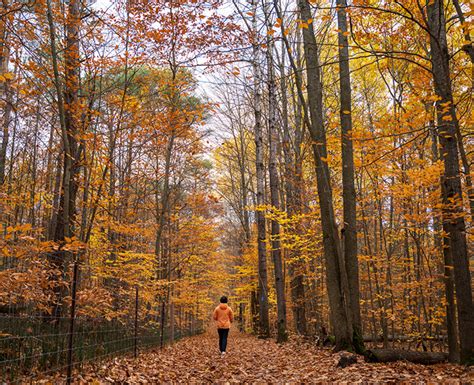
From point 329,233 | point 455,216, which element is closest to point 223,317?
point 329,233

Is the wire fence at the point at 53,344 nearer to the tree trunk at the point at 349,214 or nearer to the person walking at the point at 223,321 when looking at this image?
the person walking at the point at 223,321

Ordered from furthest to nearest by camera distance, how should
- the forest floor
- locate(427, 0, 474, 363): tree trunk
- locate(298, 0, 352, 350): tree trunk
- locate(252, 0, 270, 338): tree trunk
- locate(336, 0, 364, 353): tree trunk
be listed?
1. locate(252, 0, 270, 338): tree trunk
2. locate(336, 0, 364, 353): tree trunk
3. locate(298, 0, 352, 350): tree trunk
4. locate(427, 0, 474, 363): tree trunk
5. the forest floor

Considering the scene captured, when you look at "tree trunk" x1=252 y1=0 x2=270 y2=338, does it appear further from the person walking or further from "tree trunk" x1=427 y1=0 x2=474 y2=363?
"tree trunk" x1=427 y1=0 x2=474 y2=363

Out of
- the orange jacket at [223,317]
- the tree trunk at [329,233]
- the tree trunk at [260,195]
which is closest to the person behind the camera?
the tree trunk at [329,233]

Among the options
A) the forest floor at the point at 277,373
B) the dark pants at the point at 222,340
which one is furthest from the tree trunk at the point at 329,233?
the dark pants at the point at 222,340

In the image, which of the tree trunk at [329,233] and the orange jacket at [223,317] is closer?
the tree trunk at [329,233]

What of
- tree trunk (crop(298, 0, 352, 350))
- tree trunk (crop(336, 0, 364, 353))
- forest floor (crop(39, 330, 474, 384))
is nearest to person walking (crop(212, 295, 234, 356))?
forest floor (crop(39, 330, 474, 384))

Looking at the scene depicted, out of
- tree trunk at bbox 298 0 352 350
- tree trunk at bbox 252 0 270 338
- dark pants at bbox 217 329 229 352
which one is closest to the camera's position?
tree trunk at bbox 298 0 352 350

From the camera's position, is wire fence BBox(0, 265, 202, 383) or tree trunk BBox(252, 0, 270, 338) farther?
tree trunk BBox(252, 0, 270, 338)

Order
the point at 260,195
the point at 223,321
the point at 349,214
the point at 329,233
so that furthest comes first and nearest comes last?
1. the point at 260,195
2. the point at 223,321
3. the point at 349,214
4. the point at 329,233

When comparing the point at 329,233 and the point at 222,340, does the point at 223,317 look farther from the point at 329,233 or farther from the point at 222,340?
the point at 329,233

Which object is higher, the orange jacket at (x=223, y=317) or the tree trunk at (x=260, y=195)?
the tree trunk at (x=260, y=195)


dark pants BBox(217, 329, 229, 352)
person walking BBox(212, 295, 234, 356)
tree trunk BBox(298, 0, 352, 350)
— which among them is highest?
tree trunk BBox(298, 0, 352, 350)

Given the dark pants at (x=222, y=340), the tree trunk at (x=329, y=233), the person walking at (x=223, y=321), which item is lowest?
the dark pants at (x=222, y=340)
